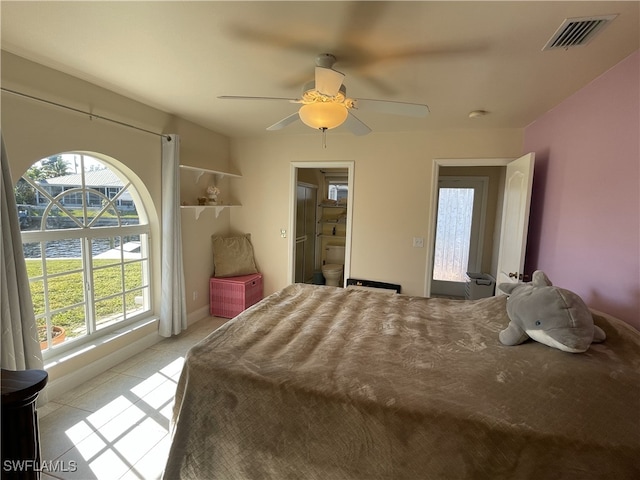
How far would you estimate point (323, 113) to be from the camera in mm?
1760

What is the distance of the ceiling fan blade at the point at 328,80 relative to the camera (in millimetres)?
1528

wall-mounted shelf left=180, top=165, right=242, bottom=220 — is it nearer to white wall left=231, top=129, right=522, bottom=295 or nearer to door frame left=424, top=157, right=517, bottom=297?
white wall left=231, top=129, right=522, bottom=295

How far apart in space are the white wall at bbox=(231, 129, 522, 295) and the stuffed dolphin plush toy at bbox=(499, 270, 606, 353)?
2067mm

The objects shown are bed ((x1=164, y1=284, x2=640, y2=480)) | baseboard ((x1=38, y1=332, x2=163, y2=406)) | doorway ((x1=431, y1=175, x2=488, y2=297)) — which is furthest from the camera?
doorway ((x1=431, y1=175, x2=488, y2=297))

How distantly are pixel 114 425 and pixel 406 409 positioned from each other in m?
1.98

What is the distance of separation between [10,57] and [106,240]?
142cm

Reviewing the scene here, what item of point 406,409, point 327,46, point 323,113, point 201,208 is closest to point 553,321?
point 406,409

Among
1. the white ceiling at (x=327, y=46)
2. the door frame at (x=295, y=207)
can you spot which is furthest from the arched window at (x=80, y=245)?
the door frame at (x=295, y=207)

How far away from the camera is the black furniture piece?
78 centimetres

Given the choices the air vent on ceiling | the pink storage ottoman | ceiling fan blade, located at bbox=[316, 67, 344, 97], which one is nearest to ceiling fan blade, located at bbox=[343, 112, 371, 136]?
ceiling fan blade, located at bbox=[316, 67, 344, 97]

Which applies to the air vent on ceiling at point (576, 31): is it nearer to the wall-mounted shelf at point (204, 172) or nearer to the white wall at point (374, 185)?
the white wall at point (374, 185)

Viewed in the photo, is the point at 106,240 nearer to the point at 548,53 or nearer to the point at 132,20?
the point at 132,20

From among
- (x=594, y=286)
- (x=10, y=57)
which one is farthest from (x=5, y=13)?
(x=594, y=286)

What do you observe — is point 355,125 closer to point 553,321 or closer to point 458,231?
point 553,321
